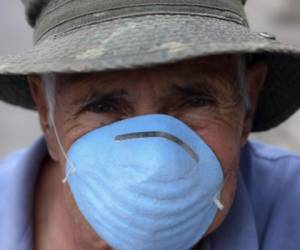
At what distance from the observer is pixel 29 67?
1.77 meters

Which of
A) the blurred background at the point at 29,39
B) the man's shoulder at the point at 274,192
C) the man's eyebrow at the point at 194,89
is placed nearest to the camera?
the man's eyebrow at the point at 194,89

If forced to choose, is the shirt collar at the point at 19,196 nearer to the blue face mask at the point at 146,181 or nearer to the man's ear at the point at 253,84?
the blue face mask at the point at 146,181

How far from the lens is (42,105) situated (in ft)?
7.21

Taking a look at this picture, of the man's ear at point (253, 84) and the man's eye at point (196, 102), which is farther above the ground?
the man's eye at point (196, 102)

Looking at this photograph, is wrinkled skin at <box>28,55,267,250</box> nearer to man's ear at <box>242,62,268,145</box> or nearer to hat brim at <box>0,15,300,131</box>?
man's ear at <box>242,62,268,145</box>

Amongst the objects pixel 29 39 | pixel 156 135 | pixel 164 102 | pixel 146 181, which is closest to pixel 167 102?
pixel 164 102

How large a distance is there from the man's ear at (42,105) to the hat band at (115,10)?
246 mm

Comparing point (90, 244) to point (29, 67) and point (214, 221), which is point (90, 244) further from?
point (29, 67)

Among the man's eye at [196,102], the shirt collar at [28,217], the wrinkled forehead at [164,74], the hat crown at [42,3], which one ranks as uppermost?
Answer: the hat crown at [42,3]

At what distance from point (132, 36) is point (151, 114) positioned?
0.25 m

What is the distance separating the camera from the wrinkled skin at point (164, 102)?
1.92 m

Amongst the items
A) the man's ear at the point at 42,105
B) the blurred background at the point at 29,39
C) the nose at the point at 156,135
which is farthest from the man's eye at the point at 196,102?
the blurred background at the point at 29,39

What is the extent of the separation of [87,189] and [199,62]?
43 cm

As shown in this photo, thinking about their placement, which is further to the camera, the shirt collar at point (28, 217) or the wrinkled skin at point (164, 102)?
the shirt collar at point (28, 217)
